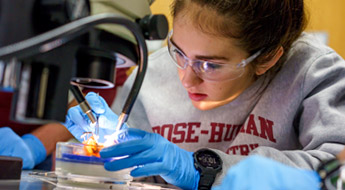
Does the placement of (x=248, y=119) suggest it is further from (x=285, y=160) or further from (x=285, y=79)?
(x=285, y=160)

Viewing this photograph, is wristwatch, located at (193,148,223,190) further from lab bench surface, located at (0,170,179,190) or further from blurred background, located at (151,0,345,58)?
blurred background, located at (151,0,345,58)

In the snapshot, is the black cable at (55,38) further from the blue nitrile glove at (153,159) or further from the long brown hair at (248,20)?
the long brown hair at (248,20)

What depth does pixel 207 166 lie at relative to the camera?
112cm

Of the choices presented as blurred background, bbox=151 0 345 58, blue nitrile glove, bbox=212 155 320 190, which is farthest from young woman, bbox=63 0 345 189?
blurred background, bbox=151 0 345 58

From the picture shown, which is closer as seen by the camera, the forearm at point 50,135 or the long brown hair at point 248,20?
the long brown hair at point 248,20

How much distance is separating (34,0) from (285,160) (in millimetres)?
822

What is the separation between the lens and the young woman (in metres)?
1.14

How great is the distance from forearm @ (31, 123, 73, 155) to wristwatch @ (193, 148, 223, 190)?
1.01 m

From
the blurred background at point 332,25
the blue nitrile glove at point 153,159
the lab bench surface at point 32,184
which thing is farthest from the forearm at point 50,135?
the blurred background at point 332,25

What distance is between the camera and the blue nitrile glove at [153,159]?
1.01 m

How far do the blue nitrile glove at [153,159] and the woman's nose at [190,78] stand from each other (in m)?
0.29

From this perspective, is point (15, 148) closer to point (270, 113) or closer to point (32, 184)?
point (32, 184)

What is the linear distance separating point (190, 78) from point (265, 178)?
81cm

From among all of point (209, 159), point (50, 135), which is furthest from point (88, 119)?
point (50, 135)
